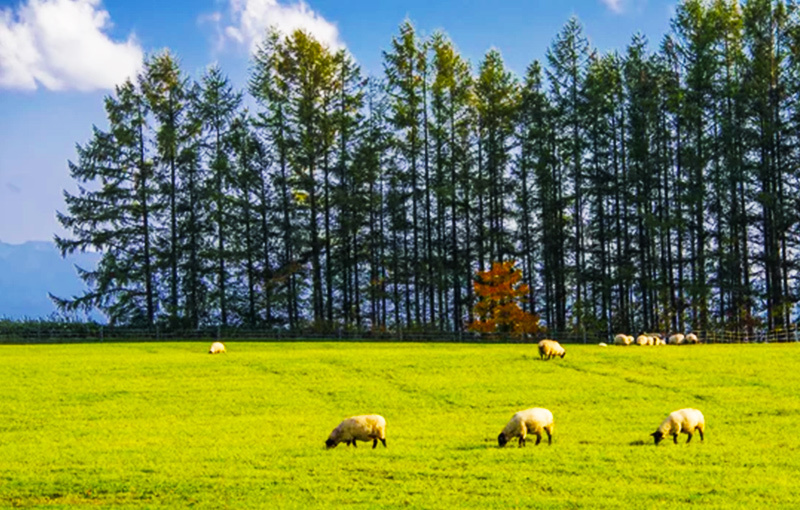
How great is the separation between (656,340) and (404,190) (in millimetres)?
26038

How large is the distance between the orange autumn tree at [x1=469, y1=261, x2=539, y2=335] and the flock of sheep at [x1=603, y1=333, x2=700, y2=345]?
274 inches

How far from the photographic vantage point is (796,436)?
27734mm

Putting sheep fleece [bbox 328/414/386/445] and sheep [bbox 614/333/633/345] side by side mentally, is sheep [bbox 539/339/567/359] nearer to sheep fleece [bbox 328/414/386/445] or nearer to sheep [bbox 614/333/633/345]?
sheep [bbox 614/333/633/345]

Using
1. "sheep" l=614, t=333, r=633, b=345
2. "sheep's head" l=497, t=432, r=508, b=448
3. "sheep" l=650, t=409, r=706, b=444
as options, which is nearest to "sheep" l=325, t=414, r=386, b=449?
"sheep's head" l=497, t=432, r=508, b=448

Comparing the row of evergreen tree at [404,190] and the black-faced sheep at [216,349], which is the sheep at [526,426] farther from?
the row of evergreen tree at [404,190]

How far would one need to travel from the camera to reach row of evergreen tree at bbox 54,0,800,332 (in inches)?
2889

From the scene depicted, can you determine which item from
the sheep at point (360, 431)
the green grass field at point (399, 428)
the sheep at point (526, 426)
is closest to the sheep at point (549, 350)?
the green grass field at point (399, 428)

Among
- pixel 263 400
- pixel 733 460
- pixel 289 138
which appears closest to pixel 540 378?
pixel 263 400

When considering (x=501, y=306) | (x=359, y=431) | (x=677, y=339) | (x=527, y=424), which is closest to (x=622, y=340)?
(x=677, y=339)

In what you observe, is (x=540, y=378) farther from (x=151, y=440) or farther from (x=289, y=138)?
(x=289, y=138)

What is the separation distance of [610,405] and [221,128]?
49.4 meters

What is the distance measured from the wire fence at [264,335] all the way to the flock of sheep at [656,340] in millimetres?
3379

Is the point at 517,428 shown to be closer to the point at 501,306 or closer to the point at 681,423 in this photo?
the point at 681,423

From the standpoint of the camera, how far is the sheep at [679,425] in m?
26.5
